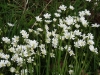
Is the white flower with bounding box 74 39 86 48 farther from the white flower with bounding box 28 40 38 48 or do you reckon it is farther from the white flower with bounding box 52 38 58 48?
the white flower with bounding box 28 40 38 48

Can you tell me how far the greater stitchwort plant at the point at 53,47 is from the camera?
1962mm

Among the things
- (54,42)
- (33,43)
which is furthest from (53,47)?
(33,43)

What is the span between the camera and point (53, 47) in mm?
2246

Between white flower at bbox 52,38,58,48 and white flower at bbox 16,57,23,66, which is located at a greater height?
white flower at bbox 52,38,58,48

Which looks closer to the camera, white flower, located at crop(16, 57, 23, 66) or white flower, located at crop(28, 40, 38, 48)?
white flower, located at crop(16, 57, 23, 66)

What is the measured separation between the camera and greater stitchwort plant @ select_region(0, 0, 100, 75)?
1.96 meters

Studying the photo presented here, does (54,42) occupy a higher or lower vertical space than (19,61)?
higher

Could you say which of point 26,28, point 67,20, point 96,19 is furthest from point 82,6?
point 26,28

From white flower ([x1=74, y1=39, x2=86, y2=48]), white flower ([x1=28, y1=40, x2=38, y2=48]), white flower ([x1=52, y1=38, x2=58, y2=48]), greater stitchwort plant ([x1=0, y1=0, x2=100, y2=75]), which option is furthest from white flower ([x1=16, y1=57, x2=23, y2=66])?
white flower ([x1=74, y1=39, x2=86, y2=48])

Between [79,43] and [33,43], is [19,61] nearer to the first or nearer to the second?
[33,43]

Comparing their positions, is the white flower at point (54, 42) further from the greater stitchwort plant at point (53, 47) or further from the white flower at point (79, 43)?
the white flower at point (79, 43)

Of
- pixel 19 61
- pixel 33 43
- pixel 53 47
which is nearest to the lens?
pixel 19 61

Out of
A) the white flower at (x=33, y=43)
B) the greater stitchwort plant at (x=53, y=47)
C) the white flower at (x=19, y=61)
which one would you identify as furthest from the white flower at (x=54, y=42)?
the white flower at (x=19, y=61)

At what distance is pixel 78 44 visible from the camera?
2.20m
